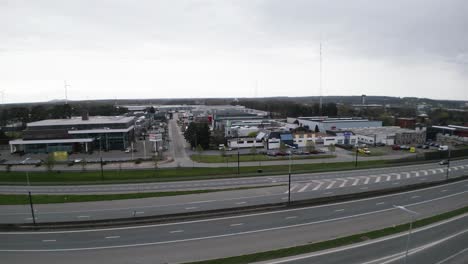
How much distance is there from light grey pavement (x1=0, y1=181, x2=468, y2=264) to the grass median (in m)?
14.6

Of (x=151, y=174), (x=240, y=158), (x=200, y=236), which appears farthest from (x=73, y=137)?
(x=200, y=236)

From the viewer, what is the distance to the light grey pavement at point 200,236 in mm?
15953

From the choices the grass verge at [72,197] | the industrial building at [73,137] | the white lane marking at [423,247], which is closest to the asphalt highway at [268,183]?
the grass verge at [72,197]

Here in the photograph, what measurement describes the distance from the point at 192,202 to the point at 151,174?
47.4 feet

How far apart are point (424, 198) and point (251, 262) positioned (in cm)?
2080

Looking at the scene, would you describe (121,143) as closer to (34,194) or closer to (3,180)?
(3,180)

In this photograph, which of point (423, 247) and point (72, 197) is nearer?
point (423, 247)

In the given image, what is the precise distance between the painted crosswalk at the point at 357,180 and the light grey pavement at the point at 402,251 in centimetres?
1169

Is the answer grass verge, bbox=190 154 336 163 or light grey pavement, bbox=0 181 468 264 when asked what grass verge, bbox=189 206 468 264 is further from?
grass verge, bbox=190 154 336 163

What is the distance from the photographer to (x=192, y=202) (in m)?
25.2

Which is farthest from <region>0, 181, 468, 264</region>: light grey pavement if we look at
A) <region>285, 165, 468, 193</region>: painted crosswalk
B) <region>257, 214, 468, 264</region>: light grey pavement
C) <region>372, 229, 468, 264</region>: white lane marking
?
<region>285, 165, 468, 193</region>: painted crosswalk

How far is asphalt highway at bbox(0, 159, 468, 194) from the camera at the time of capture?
30172 millimetres

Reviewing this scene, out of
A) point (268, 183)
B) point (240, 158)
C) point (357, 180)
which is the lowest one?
point (240, 158)

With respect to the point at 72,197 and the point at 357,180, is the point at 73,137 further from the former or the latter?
the point at 357,180
